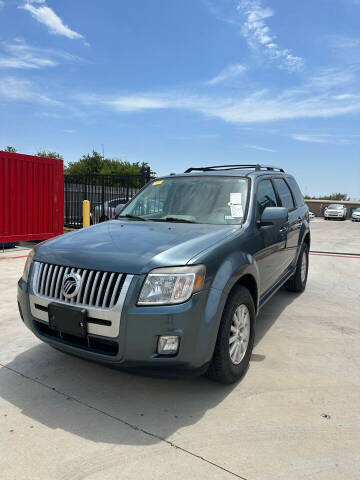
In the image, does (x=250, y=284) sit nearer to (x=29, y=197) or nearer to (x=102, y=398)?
(x=102, y=398)

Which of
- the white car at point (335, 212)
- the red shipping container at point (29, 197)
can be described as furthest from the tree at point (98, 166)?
the red shipping container at point (29, 197)

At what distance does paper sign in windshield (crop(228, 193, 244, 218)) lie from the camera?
356cm

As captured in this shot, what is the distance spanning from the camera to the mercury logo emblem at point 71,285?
264 cm

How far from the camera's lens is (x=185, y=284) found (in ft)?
8.19

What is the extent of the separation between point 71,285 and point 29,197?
27.3ft

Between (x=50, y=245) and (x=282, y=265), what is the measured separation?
2.69 meters

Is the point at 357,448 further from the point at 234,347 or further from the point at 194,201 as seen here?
the point at 194,201

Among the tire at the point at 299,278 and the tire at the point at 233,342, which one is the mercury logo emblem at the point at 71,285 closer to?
the tire at the point at 233,342

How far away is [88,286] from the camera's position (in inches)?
102

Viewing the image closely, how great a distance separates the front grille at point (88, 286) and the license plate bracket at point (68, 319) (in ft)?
0.18

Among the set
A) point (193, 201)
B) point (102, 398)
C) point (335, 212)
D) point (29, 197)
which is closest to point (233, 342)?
point (102, 398)

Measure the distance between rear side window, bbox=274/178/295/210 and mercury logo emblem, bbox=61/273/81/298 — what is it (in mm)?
2960

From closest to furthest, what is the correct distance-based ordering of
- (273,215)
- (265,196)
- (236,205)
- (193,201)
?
(273,215) < (236,205) < (193,201) < (265,196)

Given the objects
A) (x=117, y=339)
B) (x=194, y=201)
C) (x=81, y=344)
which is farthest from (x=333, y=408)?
(x=194, y=201)
